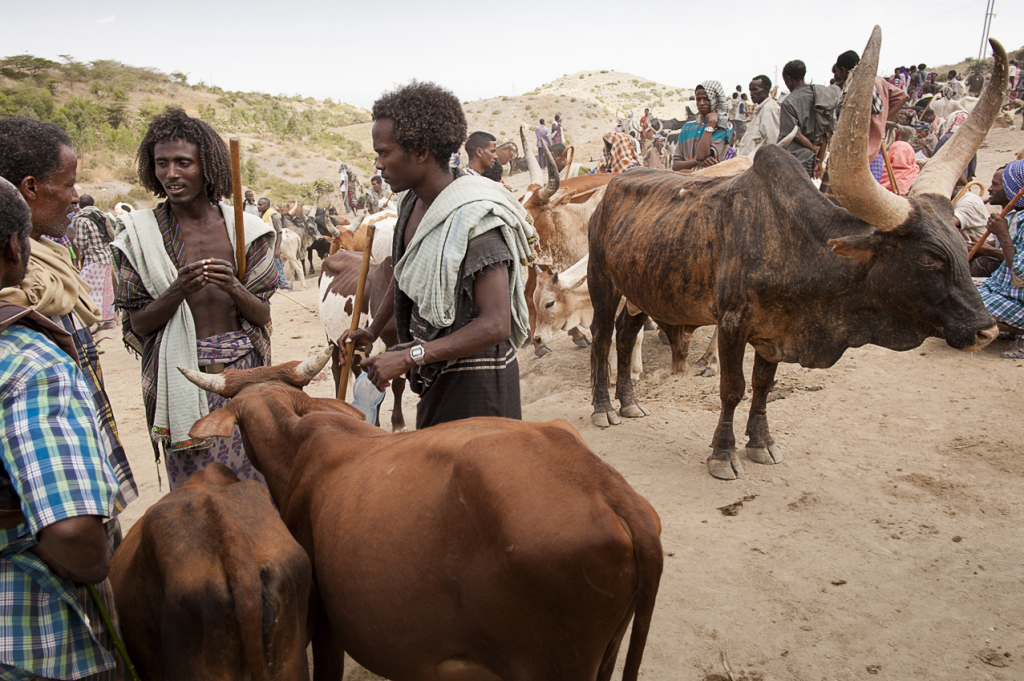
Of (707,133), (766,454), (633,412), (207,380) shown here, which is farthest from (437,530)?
(707,133)

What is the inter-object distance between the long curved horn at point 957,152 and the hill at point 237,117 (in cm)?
2844

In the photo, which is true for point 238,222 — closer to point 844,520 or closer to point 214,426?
point 214,426

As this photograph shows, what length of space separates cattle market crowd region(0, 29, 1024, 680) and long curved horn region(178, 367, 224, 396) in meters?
0.01

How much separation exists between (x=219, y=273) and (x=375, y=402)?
35.2 inches

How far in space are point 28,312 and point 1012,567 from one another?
434 centimetres

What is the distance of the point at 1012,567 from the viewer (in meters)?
3.40

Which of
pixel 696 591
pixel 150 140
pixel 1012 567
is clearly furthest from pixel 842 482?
pixel 150 140

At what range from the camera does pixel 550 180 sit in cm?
803

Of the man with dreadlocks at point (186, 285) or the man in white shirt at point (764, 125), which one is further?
the man in white shirt at point (764, 125)

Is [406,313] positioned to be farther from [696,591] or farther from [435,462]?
[696,591]

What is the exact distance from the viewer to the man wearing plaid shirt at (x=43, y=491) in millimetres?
1498

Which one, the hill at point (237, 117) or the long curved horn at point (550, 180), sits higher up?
the hill at point (237, 117)

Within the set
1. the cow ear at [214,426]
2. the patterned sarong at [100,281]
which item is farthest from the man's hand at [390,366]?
the patterned sarong at [100,281]

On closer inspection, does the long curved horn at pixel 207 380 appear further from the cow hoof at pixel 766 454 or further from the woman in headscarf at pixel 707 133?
the woman in headscarf at pixel 707 133
